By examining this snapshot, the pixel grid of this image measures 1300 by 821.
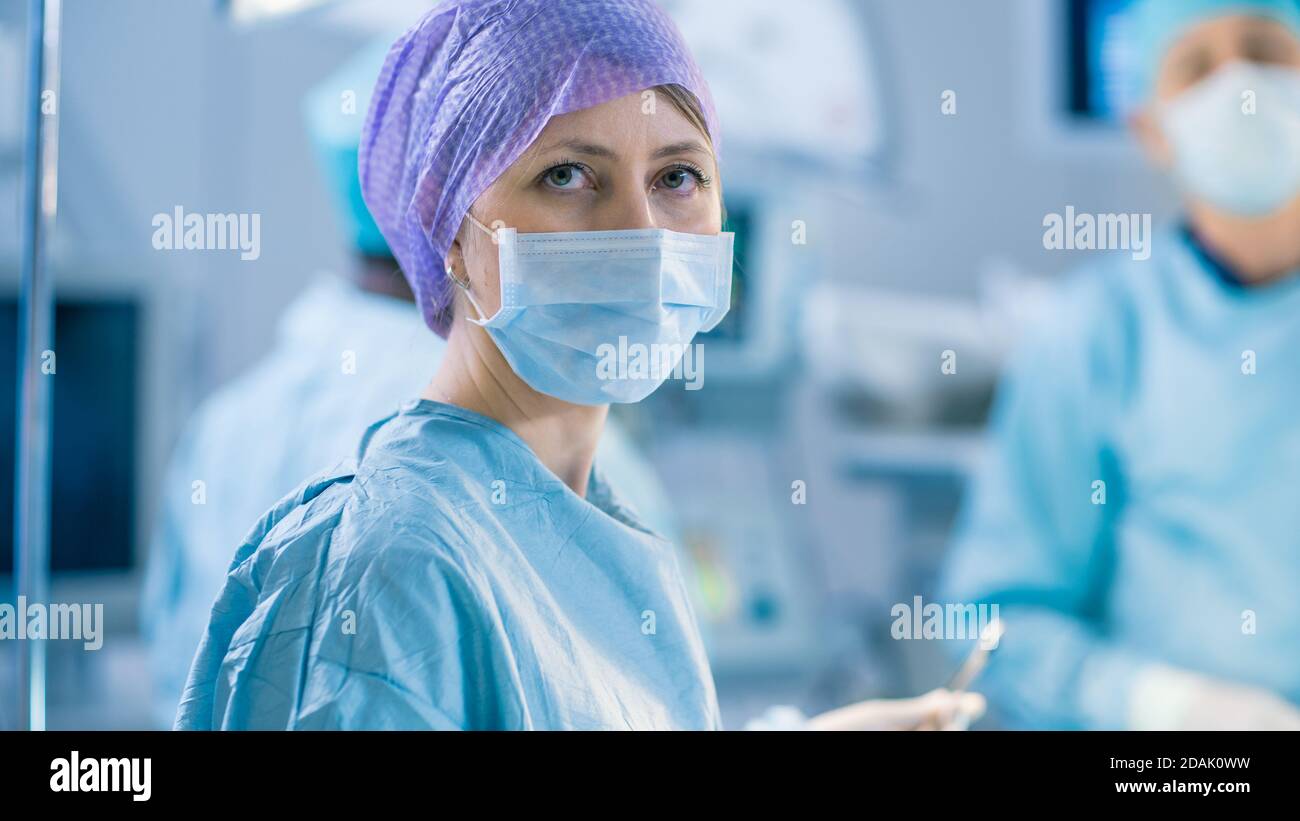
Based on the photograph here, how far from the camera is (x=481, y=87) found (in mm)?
772

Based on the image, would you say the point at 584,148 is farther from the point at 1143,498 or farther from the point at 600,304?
the point at 1143,498

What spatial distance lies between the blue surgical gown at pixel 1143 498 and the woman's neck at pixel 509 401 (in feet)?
3.39

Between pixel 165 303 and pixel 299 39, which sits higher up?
pixel 299 39

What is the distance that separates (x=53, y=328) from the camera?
5.77 feet

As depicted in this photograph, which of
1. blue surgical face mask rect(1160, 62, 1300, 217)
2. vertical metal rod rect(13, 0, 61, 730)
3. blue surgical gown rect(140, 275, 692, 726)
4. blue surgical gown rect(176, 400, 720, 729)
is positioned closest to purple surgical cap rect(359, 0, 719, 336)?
blue surgical gown rect(176, 400, 720, 729)

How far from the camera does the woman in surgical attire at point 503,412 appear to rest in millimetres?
719

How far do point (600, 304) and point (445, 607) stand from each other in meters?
0.23

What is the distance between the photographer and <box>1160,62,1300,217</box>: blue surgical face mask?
167 cm

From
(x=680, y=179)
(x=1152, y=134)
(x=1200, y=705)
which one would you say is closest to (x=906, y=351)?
(x=1152, y=134)

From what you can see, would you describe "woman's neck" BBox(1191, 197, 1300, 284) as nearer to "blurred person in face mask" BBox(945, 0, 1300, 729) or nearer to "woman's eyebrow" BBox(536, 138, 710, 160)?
"blurred person in face mask" BBox(945, 0, 1300, 729)

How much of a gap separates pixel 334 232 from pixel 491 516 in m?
1.29

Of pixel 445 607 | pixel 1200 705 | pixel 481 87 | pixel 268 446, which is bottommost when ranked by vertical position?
pixel 1200 705
